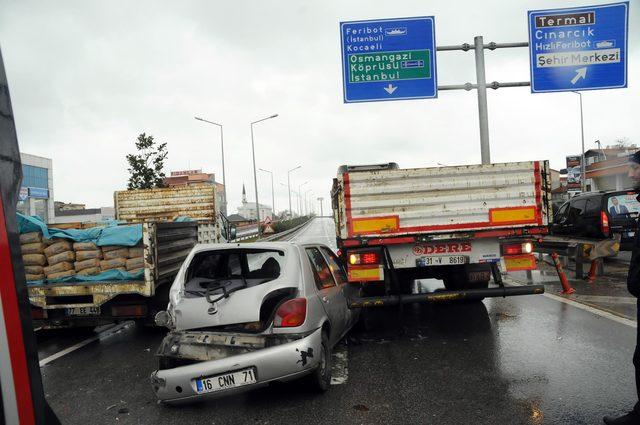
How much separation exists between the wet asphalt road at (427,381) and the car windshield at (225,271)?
1059mm

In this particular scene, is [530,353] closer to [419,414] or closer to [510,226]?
[510,226]

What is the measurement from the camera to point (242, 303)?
4.05m

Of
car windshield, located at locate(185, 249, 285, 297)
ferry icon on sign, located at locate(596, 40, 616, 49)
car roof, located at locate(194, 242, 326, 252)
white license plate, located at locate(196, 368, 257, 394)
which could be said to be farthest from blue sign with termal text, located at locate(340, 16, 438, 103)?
white license plate, located at locate(196, 368, 257, 394)

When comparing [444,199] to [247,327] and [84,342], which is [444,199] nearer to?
[247,327]

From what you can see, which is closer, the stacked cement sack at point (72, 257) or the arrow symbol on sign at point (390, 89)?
the stacked cement sack at point (72, 257)

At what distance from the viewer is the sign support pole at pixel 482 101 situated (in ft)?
34.3

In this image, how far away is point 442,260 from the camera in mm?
5824

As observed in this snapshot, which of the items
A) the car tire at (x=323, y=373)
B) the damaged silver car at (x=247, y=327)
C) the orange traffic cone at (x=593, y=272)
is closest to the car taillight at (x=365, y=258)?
the damaged silver car at (x=247, y=327)

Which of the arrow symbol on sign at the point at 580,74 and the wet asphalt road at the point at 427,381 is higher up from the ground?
the arrow symbol on sign at the point at 580,74

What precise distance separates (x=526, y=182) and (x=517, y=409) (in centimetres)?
315

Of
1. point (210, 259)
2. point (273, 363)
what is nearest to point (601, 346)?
point (273, 363)

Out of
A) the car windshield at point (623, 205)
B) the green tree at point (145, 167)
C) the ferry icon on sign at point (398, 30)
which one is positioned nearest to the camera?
the ferry icon on sign at point (398, 30)

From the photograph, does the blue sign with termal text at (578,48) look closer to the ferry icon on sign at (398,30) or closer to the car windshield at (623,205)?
the car windshield at (623,205)

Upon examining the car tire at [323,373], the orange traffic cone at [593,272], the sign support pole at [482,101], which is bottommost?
the orange traffic cone at [593,272]
